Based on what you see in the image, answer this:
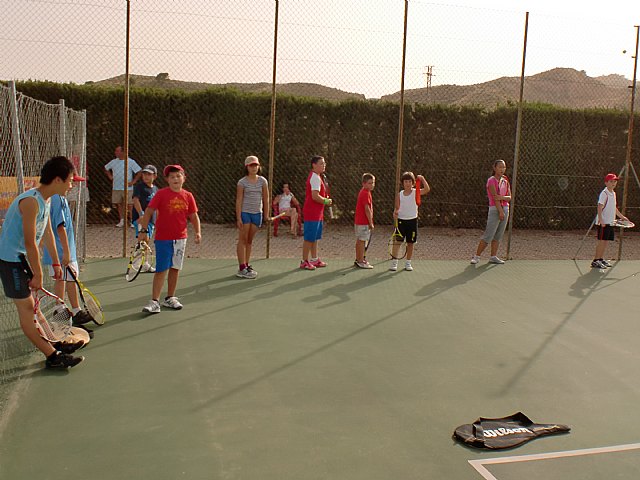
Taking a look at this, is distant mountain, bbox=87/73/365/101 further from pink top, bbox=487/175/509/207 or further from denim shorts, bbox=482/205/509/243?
denim shorts, bbox=482/205/509/243

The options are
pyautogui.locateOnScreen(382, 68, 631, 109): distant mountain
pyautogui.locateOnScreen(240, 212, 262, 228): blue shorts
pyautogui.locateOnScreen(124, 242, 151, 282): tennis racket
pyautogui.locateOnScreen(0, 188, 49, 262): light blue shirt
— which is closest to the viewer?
pyautogui.locateOnScreen(0, 188, 49, 262): light blue shirt

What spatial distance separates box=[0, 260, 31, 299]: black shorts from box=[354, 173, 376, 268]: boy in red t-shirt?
226 inches

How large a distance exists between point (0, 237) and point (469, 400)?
11.6 feet

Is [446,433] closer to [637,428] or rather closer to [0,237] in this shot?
[637,428]

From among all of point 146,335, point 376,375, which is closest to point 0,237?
point 146,335

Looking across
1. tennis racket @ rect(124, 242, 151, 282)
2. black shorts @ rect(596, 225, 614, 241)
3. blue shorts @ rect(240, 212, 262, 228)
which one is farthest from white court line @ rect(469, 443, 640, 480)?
black shorts @ rect(596, 225, 614, 241)

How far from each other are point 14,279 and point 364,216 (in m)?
5.96

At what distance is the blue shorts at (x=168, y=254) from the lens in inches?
263

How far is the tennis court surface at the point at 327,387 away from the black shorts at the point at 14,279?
2.23ft

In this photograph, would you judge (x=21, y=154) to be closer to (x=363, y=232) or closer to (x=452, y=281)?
(x=363, y=232)

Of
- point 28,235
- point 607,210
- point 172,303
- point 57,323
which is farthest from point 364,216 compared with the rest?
point 28,235

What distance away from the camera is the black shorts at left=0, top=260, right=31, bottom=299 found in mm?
4566

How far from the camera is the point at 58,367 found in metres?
5.13

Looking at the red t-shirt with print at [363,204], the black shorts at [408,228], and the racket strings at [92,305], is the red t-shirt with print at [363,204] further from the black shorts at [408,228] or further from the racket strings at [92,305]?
the racket strings at [92,305]
